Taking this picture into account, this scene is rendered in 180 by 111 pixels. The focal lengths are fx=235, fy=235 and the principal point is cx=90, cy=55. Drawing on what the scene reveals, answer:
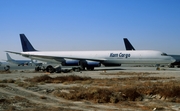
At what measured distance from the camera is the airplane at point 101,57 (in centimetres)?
4097

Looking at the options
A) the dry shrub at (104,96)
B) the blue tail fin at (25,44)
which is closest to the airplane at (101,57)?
the blue tail fin at (25,44)

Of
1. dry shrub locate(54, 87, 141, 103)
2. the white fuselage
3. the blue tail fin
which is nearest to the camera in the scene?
dry shrub locate(54, 87, 141, 103)

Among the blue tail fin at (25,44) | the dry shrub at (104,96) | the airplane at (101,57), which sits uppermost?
the blue tail fin at (25,44)

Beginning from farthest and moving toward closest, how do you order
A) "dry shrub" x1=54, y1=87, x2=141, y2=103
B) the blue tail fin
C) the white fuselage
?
the blue tail fin < the white fuselage < "dry shrub" x1=54, y1=87, x2=141, y2=103

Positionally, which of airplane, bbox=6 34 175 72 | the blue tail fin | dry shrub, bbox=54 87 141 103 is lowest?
dry shrub, bbox=54 87 141 103

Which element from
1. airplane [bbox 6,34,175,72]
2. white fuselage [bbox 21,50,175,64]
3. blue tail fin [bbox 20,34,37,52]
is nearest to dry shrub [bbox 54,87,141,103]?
airplane [bbox 6,34,175,72]

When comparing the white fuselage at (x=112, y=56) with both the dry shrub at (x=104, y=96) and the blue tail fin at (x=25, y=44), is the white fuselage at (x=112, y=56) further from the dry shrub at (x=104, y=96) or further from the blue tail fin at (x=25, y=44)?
the dry shrub at (x=104, y=96)

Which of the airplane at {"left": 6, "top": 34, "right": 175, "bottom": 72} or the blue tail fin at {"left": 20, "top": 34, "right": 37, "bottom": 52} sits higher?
the blue tail fin at {"left": 20, "top": 34, "right": 37, "bottom": 52}

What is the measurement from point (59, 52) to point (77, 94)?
3829cm

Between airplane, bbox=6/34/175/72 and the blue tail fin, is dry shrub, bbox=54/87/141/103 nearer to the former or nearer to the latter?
airplane, bbox=6/34/175/72

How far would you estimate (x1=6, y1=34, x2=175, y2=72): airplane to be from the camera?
134 feet

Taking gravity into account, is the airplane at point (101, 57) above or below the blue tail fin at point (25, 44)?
below

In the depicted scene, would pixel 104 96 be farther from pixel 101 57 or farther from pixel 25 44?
pixel 25 44

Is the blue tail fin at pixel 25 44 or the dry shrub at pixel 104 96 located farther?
the blue tail fin at pixel 25 44
